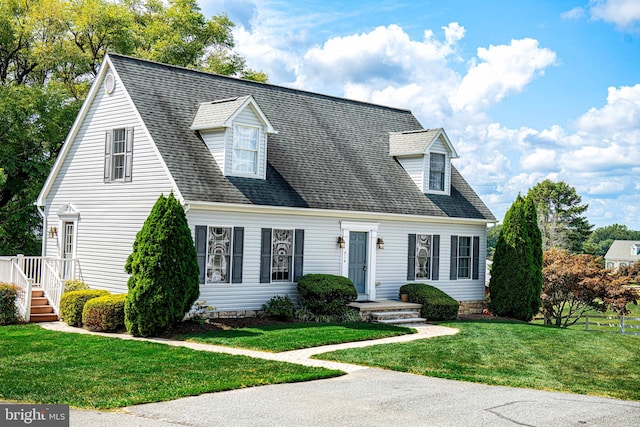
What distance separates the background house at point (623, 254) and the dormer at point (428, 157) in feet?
240

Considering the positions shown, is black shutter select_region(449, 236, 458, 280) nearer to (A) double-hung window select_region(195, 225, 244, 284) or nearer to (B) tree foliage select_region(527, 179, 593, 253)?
(A) double-hung window select_region(195, 225, 244, 284)

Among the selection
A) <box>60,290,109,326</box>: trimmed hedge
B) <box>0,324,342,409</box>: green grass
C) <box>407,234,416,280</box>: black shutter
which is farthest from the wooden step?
<box>407,234,416,280</box>: black shutter

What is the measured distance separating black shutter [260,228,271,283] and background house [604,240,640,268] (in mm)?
80333

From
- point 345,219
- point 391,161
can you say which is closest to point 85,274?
point 345,219

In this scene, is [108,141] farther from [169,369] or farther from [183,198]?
[169,369]

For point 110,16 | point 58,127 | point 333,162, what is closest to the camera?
point 333,162

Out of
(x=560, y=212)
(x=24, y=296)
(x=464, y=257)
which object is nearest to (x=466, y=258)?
(x=464, y=257)

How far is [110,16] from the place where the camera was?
31.2 meters

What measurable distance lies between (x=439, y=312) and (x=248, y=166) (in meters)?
7.36

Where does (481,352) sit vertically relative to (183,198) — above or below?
below

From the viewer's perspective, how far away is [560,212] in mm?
71750

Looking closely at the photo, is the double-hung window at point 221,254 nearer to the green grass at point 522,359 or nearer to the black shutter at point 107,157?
the black shutter at point 107,157

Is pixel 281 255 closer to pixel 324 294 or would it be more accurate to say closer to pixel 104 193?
pixel 324 294

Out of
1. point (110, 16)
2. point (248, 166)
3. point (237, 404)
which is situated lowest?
point (237, 404)
